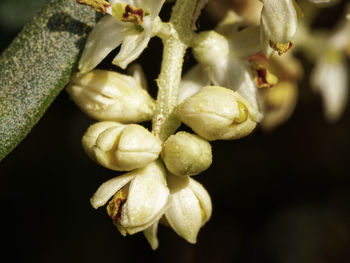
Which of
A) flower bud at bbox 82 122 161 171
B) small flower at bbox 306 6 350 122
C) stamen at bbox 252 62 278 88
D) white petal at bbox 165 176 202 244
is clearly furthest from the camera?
small flower at bbox 306 6 350 122

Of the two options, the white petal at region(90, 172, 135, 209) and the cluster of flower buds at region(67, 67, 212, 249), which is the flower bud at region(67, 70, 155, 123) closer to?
the cluster of flower buds at region(67, 67, 212, 249)

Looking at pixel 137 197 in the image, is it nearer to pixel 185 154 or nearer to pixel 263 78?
pixel 185 154

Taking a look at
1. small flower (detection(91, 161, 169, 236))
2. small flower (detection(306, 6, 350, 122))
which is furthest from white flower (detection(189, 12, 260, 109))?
small flower (detection(306, 6, 350, 122))

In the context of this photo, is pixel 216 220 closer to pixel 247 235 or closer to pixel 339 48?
pixel 247 235

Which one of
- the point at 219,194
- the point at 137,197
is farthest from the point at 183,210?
the point at 219,194

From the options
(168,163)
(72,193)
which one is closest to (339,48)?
(72,193)

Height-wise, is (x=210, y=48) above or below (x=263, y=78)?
above

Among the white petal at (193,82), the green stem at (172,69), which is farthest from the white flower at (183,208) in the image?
the white petal at (193,82)

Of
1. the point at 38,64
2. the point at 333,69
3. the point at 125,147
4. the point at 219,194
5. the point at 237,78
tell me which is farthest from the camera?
the point at 219,194
